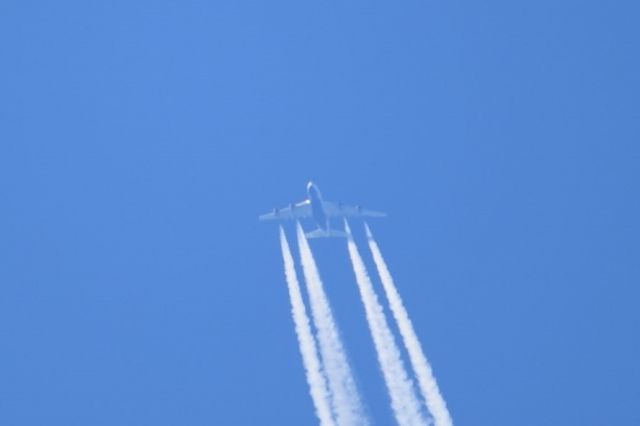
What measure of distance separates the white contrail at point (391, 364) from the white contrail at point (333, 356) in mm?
1752

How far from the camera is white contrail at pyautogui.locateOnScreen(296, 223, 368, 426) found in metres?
106

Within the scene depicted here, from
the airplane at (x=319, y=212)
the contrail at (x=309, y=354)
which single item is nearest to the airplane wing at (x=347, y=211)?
the airplane at (x=319, y=212)

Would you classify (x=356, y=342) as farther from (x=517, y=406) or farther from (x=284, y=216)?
(x=284, y=216)

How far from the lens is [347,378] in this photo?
108 m

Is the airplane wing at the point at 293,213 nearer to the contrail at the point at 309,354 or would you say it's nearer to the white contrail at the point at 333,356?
the white contrail at the point at 333,356

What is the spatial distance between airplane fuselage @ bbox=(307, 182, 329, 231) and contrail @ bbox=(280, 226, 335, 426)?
224 centimetres

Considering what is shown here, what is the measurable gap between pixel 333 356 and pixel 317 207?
1057 centimetres

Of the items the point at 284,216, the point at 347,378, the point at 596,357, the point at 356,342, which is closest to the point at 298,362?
the point at 356,342

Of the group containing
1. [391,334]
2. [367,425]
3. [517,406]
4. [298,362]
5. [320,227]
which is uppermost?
[298,362]

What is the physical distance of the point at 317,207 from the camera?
11762 centimetres

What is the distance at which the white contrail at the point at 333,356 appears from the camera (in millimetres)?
105750

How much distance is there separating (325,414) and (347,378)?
3188 mm

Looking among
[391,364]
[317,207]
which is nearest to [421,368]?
[391,364]

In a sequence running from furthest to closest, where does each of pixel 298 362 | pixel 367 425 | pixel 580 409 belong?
1. pixel 298 362
2. pixel 580 409
3. pixel 367 425
